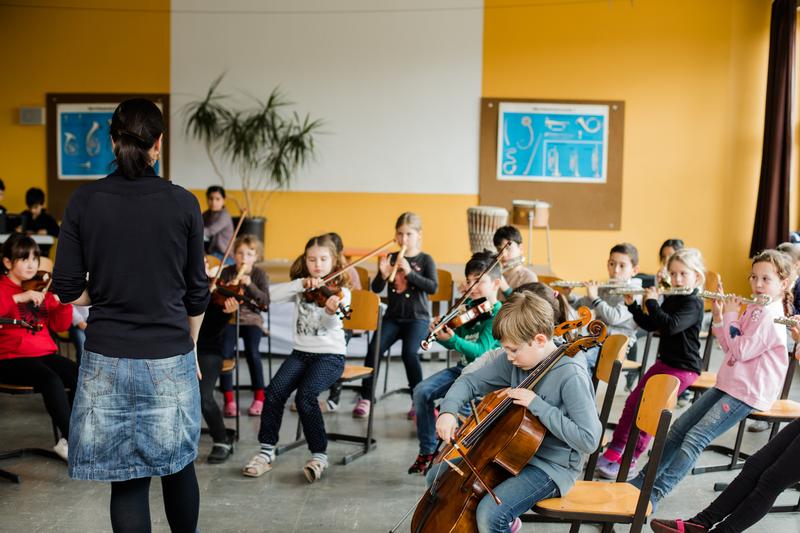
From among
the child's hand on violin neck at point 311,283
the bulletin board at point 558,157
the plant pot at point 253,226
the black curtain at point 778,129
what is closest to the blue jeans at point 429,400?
the child's hand on violin neck at point 311,283

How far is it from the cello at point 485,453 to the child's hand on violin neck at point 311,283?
1.54m

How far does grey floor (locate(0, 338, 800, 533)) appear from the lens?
297 cm

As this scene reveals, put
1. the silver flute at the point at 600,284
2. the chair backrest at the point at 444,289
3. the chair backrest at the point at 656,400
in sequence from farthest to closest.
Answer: the chair backrest at the point at 444,289 < the silver flute at the point at 600,284 < the chair backrest at the point at 656,400

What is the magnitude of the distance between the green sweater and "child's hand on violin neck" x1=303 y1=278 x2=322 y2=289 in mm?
646

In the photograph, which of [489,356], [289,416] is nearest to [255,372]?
[289,416]

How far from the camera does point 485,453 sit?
2.21 m

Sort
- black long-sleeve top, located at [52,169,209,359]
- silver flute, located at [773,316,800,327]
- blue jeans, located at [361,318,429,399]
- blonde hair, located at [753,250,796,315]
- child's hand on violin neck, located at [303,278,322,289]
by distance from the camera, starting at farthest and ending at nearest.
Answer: blue jeans, located at [361,318,429,399] → child's hand on violin neck, located at [303,278,322,289] → blonde hair, located at [753,250,796,315] → silver flute, located at [773,316,800,327] → black long-sleeve top, located at [52,169,209,359]

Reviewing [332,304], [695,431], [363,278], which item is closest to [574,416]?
[695,431]

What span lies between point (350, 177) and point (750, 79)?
3.81 meters

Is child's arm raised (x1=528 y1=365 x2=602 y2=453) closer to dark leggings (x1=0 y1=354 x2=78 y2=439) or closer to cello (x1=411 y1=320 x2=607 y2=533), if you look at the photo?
cello (x1=411 y1=320 x2=607 y2=533)

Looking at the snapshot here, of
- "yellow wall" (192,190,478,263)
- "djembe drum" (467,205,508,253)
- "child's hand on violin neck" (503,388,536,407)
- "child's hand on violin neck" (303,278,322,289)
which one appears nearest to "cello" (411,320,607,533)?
"child's hand on violin neck" (503,388,536,407)

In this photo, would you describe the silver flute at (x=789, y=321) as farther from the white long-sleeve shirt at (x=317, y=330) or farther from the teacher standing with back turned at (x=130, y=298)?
the teacher standing with back turned at (x=130, y=298)

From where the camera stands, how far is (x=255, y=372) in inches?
177

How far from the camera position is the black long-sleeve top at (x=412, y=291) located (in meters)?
4.34
